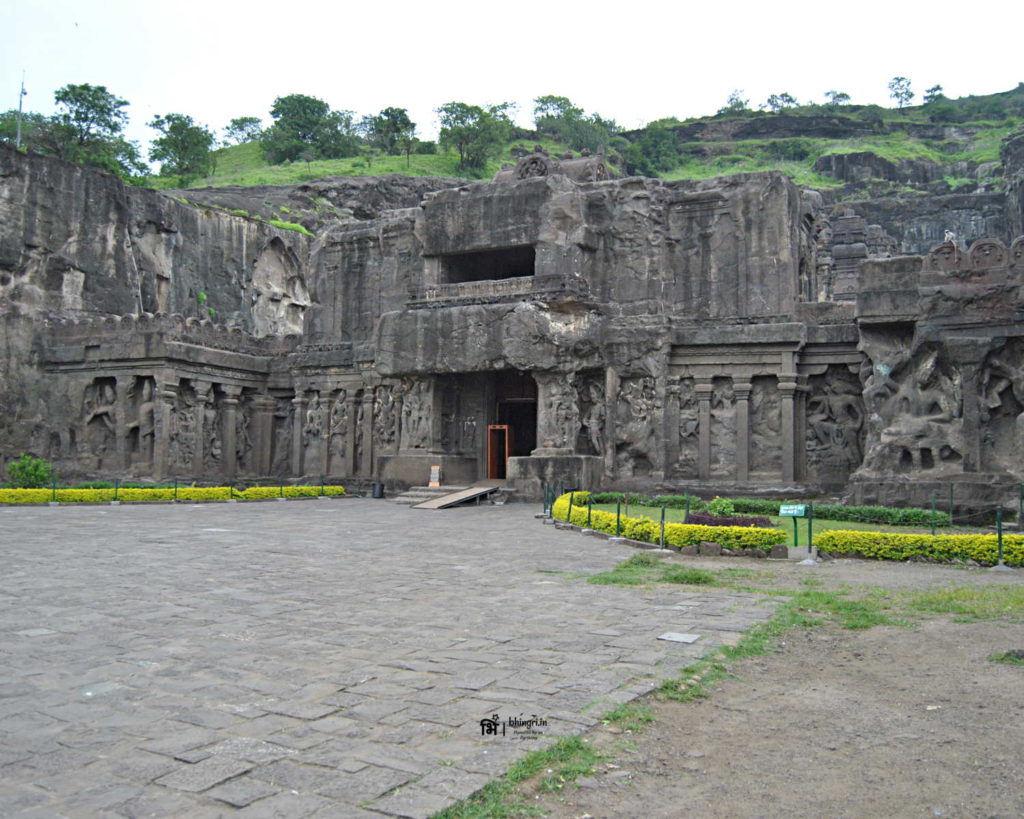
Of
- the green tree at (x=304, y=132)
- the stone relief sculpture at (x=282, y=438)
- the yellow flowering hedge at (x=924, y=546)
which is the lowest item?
the yellow flowering hedge at (x=924, y=546)

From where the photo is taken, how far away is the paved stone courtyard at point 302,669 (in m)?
4.09

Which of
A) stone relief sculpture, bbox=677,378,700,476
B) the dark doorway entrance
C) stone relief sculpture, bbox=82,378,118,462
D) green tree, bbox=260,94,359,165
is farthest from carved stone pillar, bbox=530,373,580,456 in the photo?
green tree, bbox=260,94,359,165

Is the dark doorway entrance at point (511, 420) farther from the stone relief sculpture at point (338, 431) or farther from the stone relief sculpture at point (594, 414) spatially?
the stone relief sculpture at point (338, 431)

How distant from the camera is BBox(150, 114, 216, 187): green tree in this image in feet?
229

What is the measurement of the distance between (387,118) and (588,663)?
89568 millimetres

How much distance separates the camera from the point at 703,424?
23.9 meters

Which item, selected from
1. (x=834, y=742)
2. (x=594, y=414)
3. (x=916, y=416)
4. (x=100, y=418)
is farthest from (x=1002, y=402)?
(x=100, y=418)

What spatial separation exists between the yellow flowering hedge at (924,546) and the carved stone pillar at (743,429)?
430 inches

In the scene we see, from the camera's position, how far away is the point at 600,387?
2470cm

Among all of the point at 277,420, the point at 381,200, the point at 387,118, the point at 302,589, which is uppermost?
the point at 387,118

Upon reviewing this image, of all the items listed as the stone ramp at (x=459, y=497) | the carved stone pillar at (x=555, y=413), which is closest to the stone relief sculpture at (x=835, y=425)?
the carved stone pillar at (x=555, y=413)

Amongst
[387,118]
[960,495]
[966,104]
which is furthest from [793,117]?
[960,495]

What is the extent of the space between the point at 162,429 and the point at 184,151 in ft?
165

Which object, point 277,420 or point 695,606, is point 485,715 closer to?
point 695,606
